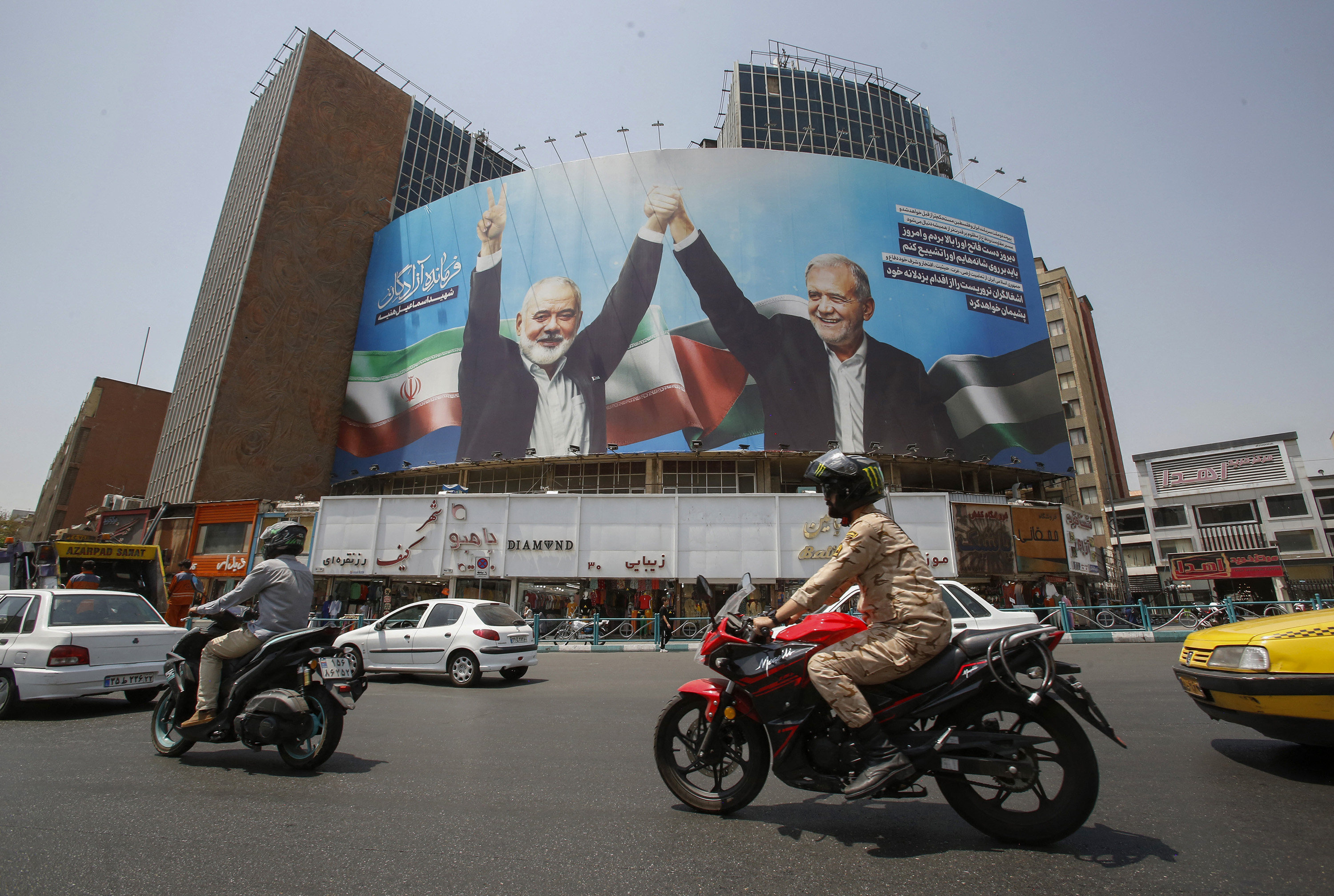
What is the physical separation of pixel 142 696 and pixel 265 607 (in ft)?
14.9

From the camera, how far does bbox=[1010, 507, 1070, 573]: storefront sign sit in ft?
86.8

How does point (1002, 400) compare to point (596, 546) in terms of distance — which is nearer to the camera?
point (596, 546)

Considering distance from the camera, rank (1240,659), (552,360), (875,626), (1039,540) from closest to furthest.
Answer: (875,626)
(1240,659)
(1039,540)
(552,360)

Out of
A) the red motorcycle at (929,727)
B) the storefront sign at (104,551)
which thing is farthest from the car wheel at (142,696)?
the red motorcycle at (929,727)

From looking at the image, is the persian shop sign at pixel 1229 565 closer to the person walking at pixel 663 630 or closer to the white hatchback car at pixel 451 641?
the person walking at pixel 663 630

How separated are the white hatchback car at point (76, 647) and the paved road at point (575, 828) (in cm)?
174

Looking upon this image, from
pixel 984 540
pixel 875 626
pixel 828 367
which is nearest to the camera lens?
pixel 875 626

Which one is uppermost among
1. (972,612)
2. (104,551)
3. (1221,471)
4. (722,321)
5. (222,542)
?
(722,321)

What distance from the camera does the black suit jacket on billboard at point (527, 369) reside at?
104 feet

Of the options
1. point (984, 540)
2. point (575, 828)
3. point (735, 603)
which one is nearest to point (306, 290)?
point (984, 540)

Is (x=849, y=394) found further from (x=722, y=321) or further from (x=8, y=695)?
(x=8, y=695)

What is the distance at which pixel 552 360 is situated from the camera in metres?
32.5

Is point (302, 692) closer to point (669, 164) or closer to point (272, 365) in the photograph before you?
point (669, 164)

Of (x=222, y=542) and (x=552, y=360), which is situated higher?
(x=552, y=360)
